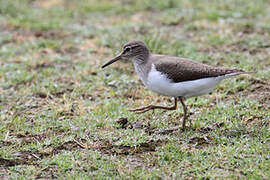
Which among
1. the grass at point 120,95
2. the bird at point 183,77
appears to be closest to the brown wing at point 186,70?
the bird at point 183,77

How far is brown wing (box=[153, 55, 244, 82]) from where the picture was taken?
19.0 ft

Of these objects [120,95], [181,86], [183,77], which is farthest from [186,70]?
[120,95]

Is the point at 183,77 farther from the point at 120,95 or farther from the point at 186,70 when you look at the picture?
the point at 120,95

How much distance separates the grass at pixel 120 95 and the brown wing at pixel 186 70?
72 cm

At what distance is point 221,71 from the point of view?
578 centimetres

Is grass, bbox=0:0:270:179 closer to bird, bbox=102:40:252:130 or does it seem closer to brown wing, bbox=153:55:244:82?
bird, bbox=102:40:252:130

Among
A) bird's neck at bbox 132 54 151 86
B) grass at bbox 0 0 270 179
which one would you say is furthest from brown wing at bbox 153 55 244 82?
grass at bbox 0 0 270 179

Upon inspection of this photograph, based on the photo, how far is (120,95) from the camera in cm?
750

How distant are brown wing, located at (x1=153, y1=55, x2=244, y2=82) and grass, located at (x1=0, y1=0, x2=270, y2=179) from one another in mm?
720

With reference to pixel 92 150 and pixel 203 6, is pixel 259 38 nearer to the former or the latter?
pixel 203 6

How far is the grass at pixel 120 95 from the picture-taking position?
5152mm

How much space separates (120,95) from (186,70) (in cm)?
189

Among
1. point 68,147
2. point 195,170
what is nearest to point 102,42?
point 68,147

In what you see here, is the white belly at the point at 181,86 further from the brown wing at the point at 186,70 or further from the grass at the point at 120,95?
the grass at the point at 120,95
